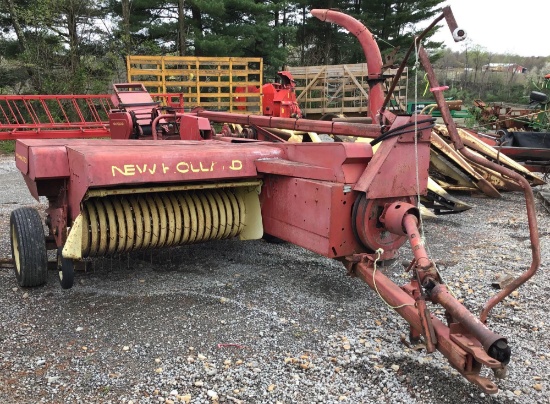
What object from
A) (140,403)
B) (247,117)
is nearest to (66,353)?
(140,403)

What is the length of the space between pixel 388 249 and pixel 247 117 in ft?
7.21

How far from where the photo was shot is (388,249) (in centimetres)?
326

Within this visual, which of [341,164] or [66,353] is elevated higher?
[341,164]

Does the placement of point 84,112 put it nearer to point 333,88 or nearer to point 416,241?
point 333,88

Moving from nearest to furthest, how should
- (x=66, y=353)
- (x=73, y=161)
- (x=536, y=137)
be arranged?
(x=66, y=353) < (x=73, y=161) < (x=536, y=137)

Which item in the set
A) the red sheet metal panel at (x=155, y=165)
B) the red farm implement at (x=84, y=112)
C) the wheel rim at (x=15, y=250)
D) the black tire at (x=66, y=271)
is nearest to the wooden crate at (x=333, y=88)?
the red farm implement at (x=84, y=112)

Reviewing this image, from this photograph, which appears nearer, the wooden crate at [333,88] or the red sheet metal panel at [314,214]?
the red sheet metal panel at [314,214]

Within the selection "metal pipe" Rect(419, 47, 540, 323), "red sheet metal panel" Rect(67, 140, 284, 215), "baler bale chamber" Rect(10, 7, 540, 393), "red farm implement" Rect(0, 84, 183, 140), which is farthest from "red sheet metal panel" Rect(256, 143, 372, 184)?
"red farm implement" Rect(0, 84, 183, 140)

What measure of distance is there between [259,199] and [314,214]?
755 mm

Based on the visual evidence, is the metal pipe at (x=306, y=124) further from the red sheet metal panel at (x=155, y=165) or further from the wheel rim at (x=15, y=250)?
the wheel rim at (x=15, y=250)

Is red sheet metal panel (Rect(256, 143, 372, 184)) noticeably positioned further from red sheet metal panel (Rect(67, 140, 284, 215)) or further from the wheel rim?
the wheel rim

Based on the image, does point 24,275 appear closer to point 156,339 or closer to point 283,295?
point 156,339

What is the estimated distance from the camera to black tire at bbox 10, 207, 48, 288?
354 centimetres

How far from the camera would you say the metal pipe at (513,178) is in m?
2.37
